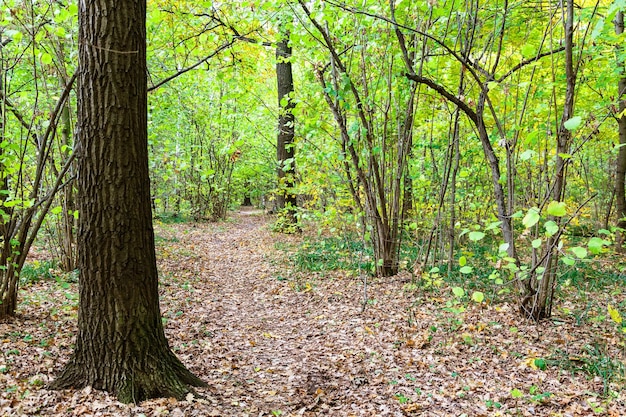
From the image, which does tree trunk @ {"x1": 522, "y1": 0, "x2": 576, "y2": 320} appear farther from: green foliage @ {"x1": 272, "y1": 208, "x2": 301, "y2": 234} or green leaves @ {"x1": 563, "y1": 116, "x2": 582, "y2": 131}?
green foliage @ {"x1": 272, "y1": 208, "x2": 301, "y2": 234}

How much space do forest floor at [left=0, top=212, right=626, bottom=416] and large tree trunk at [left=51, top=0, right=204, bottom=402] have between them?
9.7 inches

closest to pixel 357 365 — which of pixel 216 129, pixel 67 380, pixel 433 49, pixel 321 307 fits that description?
pixel 321 307

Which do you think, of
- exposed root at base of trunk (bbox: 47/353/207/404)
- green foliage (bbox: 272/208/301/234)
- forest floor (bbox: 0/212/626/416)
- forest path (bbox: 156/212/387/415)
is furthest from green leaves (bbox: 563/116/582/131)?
green foliage (bbox: 272/208/301/234)

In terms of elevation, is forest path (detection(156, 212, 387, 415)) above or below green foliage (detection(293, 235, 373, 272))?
below

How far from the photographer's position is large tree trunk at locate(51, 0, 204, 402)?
306cm

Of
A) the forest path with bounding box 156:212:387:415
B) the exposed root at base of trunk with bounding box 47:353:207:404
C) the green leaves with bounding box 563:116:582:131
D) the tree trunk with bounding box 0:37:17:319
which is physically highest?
the green leaves with bounding box 563:116:582:131

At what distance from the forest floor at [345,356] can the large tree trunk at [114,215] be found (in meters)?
0.25

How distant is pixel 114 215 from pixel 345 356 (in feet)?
9.18

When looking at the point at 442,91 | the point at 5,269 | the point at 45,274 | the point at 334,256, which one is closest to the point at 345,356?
the point at 442,91

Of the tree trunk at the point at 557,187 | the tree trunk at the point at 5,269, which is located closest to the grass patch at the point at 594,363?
the tree trunk at the point at 557,187

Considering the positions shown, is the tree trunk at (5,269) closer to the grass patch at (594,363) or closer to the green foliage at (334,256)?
the green foliage at (334,256)

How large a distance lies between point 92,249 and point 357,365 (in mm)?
2765

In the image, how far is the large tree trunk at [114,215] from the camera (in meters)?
3.06

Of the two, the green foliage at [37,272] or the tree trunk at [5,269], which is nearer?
the tree trunk at [5,269]
